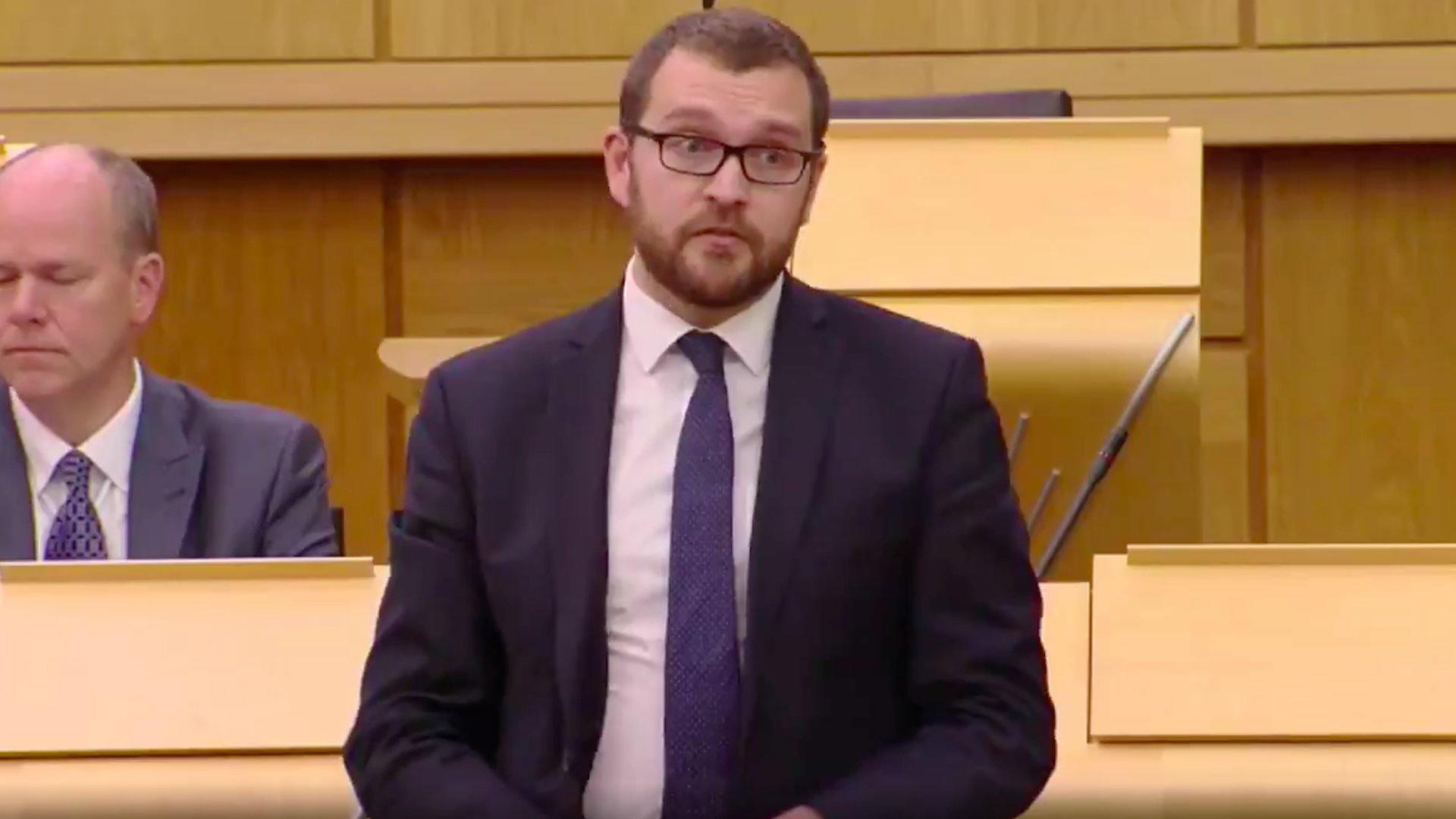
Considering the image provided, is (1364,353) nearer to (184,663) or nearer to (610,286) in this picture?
(610,286)

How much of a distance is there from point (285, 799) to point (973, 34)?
2.41 metres

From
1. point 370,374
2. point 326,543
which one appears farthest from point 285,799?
point 370,374

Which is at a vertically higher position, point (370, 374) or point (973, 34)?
point (973, 34)

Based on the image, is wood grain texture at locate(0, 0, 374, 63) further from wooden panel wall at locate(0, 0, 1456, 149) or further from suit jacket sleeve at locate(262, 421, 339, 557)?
suit jacket sleeve at locate(262, 421, 339, 557)

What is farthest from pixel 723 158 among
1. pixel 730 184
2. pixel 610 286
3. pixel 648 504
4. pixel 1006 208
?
pixel 610 286

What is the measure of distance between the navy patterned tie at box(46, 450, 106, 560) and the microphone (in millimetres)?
958

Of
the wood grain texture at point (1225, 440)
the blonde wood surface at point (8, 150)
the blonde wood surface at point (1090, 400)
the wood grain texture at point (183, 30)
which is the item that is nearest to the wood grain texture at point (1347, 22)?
the wood grain texture at point (1225, 440)

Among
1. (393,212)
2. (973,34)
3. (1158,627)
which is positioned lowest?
(1158,627)

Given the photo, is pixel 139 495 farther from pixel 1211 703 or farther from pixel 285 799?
pixel 1211 703

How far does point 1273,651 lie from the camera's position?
1880mm

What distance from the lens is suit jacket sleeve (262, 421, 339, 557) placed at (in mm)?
2301

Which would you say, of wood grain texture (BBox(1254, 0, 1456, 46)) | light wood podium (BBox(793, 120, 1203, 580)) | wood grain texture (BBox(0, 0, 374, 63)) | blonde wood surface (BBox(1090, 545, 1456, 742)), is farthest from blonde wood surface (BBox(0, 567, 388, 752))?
wood grain texture (BBox(1254, 0, 1456, 46))

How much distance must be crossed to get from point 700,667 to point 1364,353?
97.3 inches

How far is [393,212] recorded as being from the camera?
155 inches
